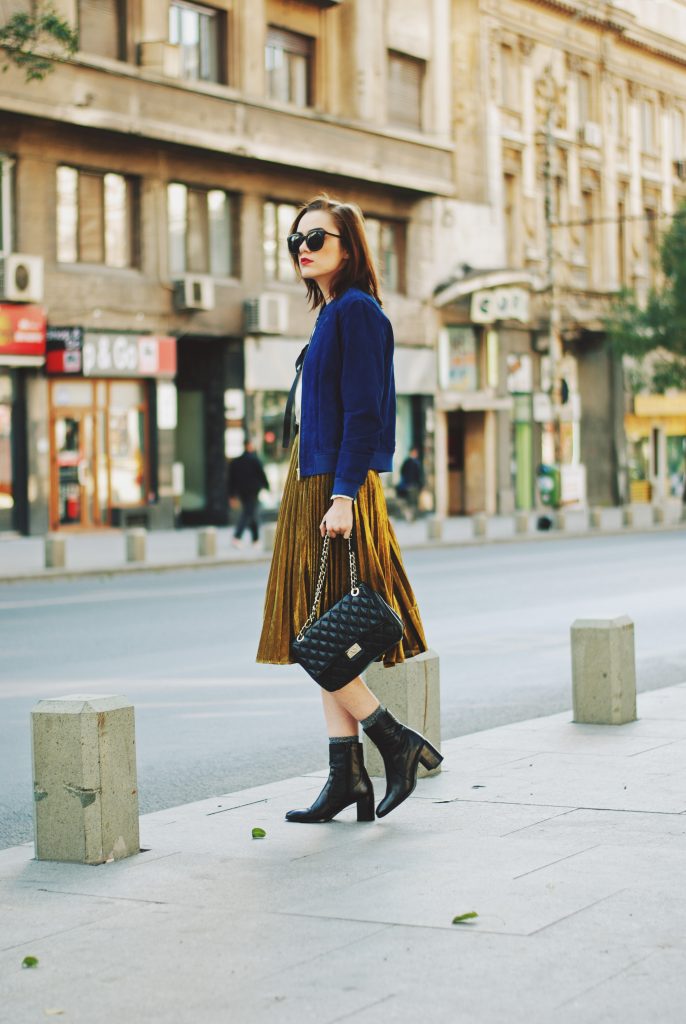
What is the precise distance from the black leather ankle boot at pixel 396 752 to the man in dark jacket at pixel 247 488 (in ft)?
69.0

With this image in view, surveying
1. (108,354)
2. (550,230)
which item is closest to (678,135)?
(550,230)

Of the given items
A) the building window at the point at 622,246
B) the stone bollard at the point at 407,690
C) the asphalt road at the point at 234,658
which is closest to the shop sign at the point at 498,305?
the building window at the point at 622,246

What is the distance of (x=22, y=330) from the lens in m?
28.6

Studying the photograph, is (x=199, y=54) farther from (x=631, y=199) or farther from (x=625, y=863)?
(x=625, y=863)

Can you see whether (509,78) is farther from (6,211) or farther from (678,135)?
(6,211)

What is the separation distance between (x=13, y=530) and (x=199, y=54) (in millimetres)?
10233

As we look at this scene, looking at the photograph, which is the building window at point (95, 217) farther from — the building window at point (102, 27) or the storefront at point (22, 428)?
the building window at point (102, 27)

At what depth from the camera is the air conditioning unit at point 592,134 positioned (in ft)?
155

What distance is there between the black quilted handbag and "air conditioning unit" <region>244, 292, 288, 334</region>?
28.0m

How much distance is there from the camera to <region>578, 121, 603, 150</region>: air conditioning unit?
4716cm

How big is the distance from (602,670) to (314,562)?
9.24ft

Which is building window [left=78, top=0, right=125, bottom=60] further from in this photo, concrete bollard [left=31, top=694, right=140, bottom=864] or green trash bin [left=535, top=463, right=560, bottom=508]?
concrete bollard [left=31, top=694, right=140, bottom=864]

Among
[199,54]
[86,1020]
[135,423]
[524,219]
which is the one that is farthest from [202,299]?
[86,1020]

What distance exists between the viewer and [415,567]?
76.1ft
